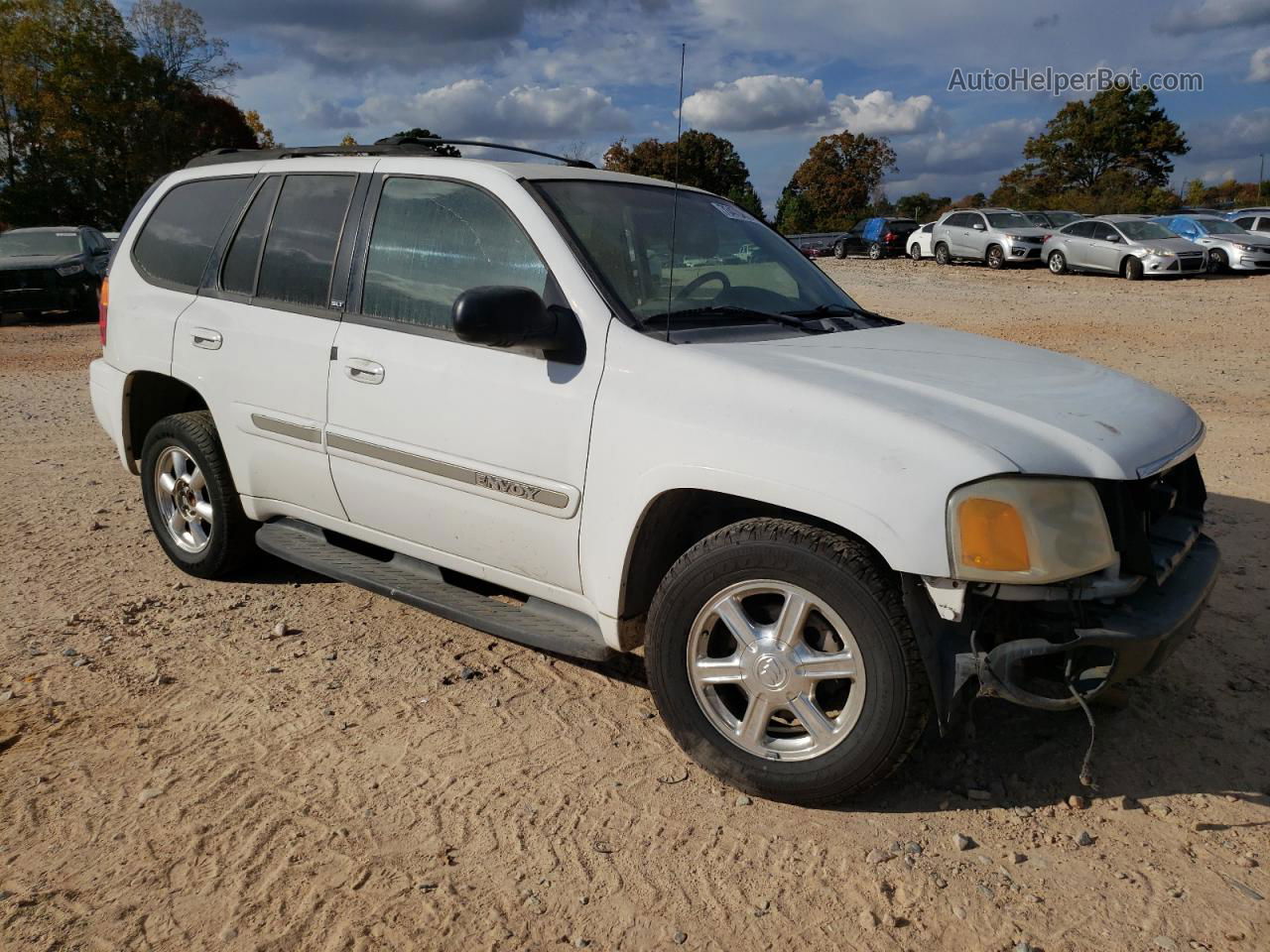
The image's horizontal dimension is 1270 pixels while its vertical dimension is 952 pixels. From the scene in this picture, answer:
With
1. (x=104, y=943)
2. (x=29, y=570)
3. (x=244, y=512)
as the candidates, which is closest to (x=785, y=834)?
(x=104, y=943)

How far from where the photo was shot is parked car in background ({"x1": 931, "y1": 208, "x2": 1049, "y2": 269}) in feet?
87.0

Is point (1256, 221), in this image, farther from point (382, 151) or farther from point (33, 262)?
point (382, 151)

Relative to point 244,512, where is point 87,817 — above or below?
below

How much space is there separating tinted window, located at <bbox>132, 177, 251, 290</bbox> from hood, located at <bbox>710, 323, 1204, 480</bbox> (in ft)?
8.71

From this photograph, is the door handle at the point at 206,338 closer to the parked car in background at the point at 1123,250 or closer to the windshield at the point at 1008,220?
the parked car in background at the point at 1123,250

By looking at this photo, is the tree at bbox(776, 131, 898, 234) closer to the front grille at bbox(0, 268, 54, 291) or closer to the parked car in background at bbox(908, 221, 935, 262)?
the parked car in background at bbox(908, 221, 935, 262)

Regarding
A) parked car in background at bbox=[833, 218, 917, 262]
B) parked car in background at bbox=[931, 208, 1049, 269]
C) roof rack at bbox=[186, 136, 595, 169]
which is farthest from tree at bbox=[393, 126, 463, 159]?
parked car in background at bbox=[833, 218, 917, 262]

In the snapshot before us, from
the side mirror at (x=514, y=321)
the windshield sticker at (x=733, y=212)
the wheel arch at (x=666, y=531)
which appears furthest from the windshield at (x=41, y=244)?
the wheel arch at (x=666, y=531)

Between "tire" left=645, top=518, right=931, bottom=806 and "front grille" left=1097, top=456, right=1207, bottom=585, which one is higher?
"front grille" left=1097, top=456, right=1207, bottom=585

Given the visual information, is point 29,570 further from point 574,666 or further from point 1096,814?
point 1096,814

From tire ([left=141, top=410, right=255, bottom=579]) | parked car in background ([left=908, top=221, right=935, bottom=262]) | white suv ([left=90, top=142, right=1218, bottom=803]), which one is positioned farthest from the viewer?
parked car in background ([left=908, top=221, right=935, bottom=262])

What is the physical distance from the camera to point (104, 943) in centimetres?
252

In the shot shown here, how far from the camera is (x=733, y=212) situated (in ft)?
14.8

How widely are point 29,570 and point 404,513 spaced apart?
7.91ft
